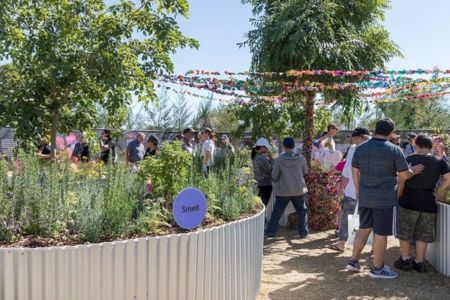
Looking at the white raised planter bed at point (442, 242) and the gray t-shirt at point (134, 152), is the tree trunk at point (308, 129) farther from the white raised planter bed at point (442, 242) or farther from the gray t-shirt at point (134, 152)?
the white raised planter bed at point (442, 242)

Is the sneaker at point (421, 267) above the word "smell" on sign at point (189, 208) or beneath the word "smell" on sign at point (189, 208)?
beneath

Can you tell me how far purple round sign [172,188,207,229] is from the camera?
361 centimetres

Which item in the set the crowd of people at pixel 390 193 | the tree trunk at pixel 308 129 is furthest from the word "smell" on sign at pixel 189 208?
the tree trunk at pixel 308 129

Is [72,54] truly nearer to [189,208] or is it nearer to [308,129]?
[189,208]

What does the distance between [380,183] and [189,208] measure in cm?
264

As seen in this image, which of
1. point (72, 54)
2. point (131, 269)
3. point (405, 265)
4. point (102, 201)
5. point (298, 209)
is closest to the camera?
point (131, 269)

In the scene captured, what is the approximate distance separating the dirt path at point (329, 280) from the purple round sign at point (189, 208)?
5.48 feet

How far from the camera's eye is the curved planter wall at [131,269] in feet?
9.68

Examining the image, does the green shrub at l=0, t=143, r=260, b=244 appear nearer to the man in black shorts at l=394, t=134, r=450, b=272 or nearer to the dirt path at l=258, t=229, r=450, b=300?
the dirt path at l=258, t=229, r=450, b=300

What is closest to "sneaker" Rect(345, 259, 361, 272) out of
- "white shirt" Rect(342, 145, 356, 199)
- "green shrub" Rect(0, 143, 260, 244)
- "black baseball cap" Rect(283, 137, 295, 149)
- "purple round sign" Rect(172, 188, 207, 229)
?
"white shirt" Rect(342, 145, 356, 199)

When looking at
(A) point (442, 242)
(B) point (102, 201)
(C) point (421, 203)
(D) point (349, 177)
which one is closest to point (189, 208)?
(B) point (102, 201)

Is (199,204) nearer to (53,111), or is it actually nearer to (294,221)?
(53,111)

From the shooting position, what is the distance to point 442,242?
230 inches

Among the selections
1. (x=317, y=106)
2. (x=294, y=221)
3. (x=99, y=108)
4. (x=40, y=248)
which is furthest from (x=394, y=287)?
(x=317, y=106)
